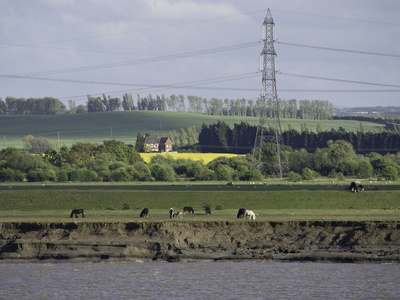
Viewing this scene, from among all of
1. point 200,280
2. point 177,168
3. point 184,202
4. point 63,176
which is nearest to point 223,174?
point 177,168

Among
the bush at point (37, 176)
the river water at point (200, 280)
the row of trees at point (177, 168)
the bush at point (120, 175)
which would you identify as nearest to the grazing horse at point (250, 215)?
the river water at point (200, 280)

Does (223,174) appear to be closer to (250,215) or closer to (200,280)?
(250,215)

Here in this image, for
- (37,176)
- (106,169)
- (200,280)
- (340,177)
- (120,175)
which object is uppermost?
(106,169)

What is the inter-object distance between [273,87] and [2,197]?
5209 cm

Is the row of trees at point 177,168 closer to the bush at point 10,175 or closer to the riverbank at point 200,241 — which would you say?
the bush at point 10,175

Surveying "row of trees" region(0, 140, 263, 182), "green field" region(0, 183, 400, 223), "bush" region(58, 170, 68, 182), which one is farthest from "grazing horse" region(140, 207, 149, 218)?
"bush" region(58, 170, 68, 182)

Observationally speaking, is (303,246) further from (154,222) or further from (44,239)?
(44,239)

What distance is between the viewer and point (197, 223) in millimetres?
42906

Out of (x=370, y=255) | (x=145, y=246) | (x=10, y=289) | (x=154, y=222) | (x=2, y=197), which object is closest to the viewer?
(x=10, y=289)

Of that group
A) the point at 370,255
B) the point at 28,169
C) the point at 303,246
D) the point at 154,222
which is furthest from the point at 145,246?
the point at 28,169

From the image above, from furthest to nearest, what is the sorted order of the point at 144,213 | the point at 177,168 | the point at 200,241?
the point at 177,168 → the point at 144,213 → the point at 200,241

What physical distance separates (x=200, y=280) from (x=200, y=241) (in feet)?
26.0

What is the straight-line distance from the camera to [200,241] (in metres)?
40.6

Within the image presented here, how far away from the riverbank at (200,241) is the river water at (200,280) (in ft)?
3.84
